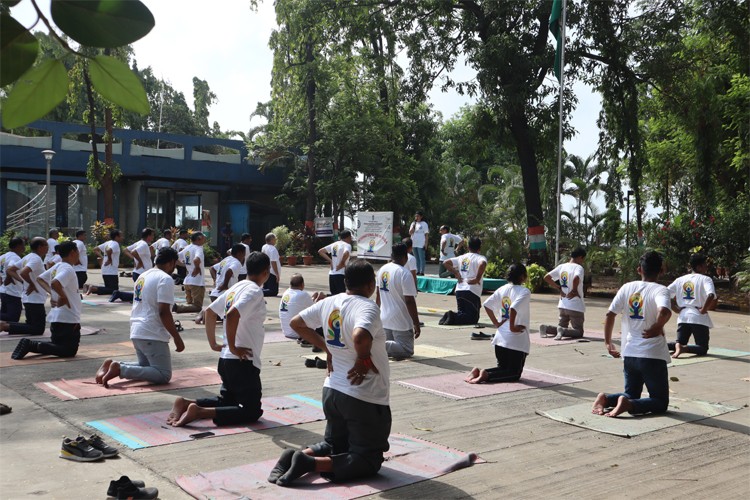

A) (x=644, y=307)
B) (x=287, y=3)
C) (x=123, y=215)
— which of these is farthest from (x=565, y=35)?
(x=123, y=215)

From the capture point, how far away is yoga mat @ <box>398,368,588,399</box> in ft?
26.8

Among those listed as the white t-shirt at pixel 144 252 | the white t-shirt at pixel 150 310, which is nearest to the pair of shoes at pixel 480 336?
the white t-shirt at pixel 150 310

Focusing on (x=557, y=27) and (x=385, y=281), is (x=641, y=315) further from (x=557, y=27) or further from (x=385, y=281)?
(x=557, y=27)

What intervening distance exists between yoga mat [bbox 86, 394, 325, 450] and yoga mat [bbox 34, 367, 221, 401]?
1.10m

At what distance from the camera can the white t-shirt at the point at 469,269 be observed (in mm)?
13680

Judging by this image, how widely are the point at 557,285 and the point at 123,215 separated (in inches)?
1081

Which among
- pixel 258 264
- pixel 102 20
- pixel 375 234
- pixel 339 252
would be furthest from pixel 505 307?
pixel 375 234

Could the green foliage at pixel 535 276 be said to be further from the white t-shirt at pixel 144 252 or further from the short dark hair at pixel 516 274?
the short dark hair at pixel 516 274

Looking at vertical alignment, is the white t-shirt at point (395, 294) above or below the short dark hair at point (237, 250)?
below

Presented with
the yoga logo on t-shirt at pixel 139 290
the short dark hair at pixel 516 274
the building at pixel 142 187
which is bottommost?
the yoga logo on t-shirt at pixel 139 290

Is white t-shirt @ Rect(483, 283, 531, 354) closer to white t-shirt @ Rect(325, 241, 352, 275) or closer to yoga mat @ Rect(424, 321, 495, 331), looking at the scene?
yoga mat @ Rect(424, 321, 495, 331)

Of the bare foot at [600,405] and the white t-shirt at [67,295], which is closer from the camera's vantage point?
the bare foot at [600,405]

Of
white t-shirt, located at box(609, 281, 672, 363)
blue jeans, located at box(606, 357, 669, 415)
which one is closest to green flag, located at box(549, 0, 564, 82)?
white t-shirt, located at box(609, 281, 672, 363)

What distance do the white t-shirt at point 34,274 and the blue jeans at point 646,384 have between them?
8.82m
